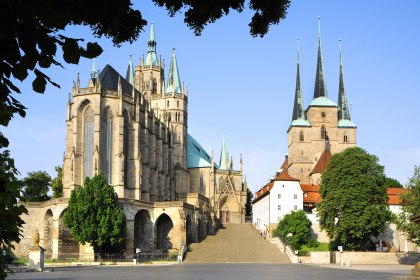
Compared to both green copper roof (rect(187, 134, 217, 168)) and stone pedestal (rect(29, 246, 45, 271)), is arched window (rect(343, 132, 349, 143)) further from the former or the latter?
stone pedestal (rect(29, 246, 45, 271))

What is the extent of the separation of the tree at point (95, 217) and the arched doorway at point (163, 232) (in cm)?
1081

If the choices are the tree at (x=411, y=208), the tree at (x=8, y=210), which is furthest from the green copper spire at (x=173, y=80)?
the tree at (x=8, y=210)

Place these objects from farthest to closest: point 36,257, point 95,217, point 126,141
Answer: point 126,141, point 95,217, point 36,257

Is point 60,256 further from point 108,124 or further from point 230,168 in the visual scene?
point 230,168

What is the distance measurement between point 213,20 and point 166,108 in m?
102

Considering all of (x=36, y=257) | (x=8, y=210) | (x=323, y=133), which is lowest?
(x=36, y=257)

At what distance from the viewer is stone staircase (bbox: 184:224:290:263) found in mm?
64938

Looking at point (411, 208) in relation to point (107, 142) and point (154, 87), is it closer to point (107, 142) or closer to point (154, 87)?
point (107, 142)

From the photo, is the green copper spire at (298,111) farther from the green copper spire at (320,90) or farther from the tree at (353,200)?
the tree at (353,200)

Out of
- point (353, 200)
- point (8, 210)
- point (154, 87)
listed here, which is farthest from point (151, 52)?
point (8, 210)

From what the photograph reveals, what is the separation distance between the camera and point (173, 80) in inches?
4341

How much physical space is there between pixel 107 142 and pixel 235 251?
18909 mm

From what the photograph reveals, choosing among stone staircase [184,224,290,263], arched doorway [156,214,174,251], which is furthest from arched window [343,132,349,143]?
arched doorway [156,214,174,251]

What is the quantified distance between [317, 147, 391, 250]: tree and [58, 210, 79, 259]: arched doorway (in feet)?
83.0
